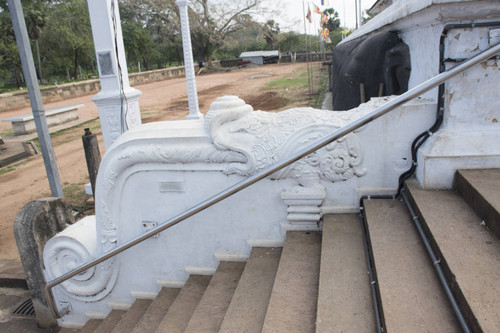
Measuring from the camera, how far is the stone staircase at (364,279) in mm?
1557

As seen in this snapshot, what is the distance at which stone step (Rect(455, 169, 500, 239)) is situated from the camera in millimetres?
1808

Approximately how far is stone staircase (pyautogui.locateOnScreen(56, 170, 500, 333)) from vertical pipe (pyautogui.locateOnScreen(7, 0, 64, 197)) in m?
2.75

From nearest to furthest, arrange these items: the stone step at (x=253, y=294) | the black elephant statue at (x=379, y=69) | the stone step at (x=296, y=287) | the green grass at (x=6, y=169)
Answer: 1. the stone step at (x=296, y=287)
2. the stone step at (x=253, y=294)
3. the black elephant statue at (x=379, y=69)
4. the green grass at (x=6, y=169)

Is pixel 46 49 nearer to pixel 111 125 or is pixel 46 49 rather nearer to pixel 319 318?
pixel 111 125

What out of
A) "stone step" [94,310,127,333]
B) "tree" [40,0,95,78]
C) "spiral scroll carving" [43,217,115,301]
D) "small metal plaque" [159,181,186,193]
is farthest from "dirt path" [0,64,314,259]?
"tree" [40,0,95,78]

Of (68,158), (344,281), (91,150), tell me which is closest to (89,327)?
(344,281)

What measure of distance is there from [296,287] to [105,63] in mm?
4361

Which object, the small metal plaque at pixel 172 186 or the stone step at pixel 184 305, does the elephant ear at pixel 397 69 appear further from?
the stone step at pixel 184 305

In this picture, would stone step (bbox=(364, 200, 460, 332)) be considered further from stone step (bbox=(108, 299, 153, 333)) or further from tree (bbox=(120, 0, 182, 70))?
tree (bbox=(120, 0, 182, 70))

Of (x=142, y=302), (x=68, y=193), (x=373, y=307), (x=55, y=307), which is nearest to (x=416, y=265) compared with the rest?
(x=373, y=307)

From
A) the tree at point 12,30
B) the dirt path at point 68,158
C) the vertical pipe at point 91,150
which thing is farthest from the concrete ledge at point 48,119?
the tree at point 12,30

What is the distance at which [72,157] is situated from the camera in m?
9.67

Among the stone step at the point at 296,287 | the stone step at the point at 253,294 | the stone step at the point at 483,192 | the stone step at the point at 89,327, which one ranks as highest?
the stone step at the point at 483,192

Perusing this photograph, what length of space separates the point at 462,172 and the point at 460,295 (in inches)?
37.8
